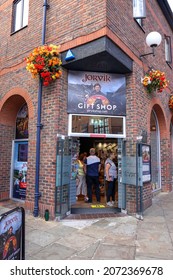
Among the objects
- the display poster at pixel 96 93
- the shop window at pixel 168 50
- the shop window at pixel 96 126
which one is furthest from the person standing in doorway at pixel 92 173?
the shop window at pixel 168 50

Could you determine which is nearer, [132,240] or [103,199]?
[132,240]

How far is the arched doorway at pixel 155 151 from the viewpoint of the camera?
29.2 ft

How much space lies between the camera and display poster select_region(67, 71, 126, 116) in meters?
6.06

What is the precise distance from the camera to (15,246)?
263 cm

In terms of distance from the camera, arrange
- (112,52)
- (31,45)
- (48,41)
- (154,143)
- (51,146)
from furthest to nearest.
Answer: (154,143)
(31,45)
(48,41)
(51,146)
(112,52)

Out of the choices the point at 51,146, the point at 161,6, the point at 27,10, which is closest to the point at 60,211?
the point at 51,146

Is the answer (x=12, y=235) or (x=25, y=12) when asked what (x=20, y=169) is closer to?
(x=12, y=235)

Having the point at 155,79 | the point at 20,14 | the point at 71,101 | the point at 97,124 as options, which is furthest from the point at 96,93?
the point at 20,14

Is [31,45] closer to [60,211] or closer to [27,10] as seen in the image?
[27,10]

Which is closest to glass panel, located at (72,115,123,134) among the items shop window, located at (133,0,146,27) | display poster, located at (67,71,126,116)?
display poster, located at (67,71,126,116)

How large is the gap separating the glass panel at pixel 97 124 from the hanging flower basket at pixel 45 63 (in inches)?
50.7

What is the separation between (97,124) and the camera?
625cm

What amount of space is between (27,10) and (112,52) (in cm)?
411

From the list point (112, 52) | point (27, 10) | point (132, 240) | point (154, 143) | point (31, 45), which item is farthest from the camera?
point (154, 143)
